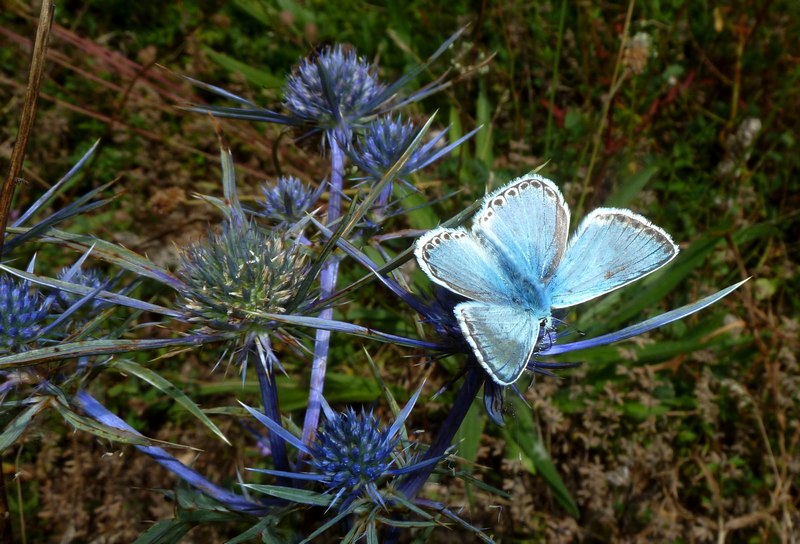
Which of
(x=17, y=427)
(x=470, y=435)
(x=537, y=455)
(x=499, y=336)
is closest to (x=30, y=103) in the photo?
(x=17, y=427)

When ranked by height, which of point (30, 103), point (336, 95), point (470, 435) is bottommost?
point (470, 435)

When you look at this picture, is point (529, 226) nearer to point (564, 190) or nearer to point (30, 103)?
point (30, 103)

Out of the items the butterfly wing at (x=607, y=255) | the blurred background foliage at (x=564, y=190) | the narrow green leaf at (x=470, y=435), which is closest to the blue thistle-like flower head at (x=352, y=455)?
the butterfly wing at (x=607, y=255)

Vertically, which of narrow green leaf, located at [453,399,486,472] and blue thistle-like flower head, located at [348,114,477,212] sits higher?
blue thistle-like flower head, located at [348,114,477,212]

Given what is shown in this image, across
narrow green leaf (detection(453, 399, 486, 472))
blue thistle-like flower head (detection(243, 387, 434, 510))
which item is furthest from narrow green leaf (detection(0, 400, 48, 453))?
narrow green leaf (detection(453, 399, 486, 472))

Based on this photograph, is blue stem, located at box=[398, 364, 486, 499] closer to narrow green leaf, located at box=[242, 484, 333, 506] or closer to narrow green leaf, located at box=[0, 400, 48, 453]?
narrow green leaf, located at box=[242, 484, 333, 506]

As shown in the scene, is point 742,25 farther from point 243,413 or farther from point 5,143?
point 5,143

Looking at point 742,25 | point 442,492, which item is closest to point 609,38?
point 742,25
